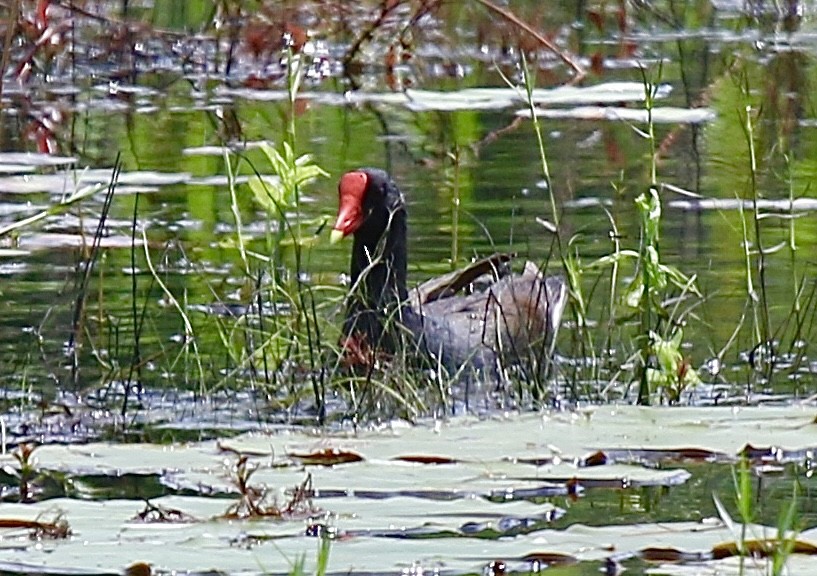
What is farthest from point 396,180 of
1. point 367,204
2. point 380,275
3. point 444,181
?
point 380,275

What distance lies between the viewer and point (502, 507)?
4.59 metres

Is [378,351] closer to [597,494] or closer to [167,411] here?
[167,411]

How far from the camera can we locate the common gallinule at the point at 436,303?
668cm

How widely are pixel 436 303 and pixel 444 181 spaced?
111 inches

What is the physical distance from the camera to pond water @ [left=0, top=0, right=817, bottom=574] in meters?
6.18

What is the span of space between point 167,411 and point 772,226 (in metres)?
3.42

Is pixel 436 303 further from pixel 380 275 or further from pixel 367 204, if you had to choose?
pixel 367 204

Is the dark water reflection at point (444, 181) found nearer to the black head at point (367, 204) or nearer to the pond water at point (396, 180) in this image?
the pond water at point (396, 180)

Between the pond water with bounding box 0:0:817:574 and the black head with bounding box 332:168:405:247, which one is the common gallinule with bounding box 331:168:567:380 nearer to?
the black head with bounding box 332:168:405:247

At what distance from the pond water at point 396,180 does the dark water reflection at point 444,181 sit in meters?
0.02

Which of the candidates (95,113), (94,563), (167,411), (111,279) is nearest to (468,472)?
(94,563)

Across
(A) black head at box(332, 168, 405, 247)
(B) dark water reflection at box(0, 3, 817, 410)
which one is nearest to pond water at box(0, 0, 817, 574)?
(B) dark water reflection at box(0, 3, 817, 410)

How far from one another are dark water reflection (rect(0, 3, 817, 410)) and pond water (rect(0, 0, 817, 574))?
24 mm

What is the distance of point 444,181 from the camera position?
1033cm
